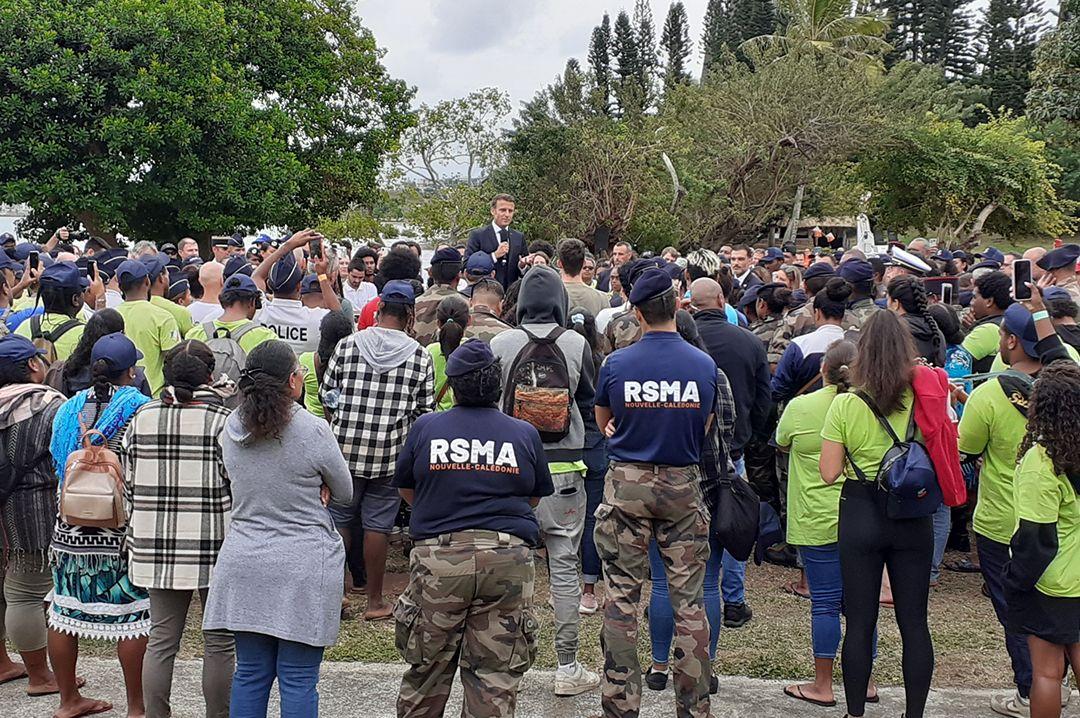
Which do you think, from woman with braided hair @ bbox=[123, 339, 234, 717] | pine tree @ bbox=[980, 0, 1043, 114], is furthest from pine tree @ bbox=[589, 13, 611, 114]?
woman with braided hair @ bbox=[123, 339, 234, 717]

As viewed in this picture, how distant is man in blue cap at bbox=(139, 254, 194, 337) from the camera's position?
256 inches

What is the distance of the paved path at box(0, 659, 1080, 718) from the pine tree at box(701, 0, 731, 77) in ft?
161

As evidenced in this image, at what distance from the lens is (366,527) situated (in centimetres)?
575

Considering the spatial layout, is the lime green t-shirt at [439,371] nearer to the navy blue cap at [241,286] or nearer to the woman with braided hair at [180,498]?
the navy blue cap at [241,286]

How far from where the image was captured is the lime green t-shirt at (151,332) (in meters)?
5.97

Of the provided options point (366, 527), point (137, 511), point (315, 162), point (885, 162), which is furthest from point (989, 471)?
point (885, 162)

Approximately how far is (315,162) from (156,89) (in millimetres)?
5159

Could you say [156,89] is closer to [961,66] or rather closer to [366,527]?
[366,527]

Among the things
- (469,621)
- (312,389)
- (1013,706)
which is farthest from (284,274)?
(1013,706)

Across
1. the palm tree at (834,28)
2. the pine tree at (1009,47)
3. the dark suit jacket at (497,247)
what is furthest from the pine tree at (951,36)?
the dark suit jacket at (497,247)

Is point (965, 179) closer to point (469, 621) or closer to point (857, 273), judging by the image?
point (857, 273)

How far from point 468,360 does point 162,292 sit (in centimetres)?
463

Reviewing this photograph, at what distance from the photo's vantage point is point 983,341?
20.5ft

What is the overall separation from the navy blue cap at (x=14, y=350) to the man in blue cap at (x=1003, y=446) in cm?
→ 462
